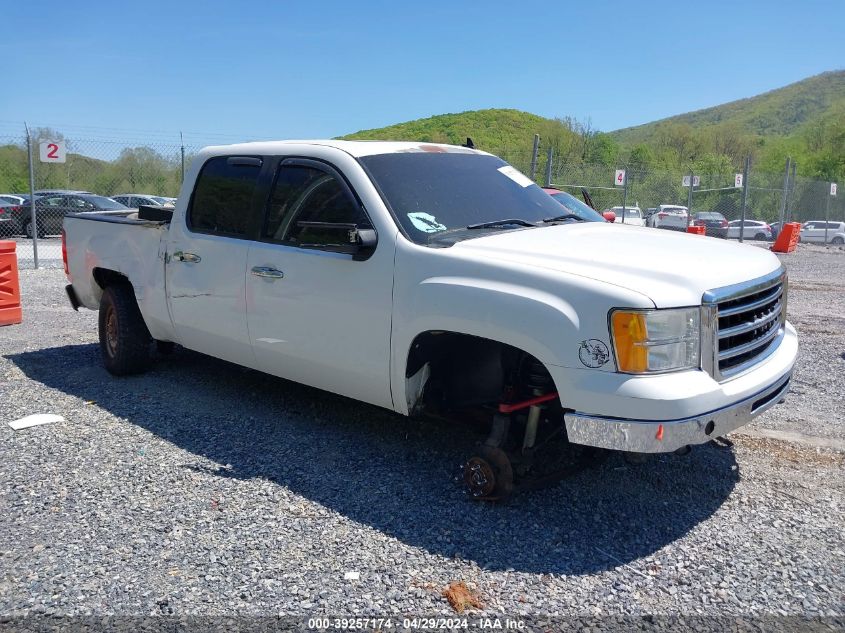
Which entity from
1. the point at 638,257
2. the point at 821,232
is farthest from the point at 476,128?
the point at 638,257

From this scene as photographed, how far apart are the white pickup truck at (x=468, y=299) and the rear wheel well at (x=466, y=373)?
0.01 m

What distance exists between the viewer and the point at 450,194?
4684mm

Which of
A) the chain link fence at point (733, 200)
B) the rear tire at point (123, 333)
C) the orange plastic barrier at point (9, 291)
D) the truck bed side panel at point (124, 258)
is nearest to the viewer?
the truck bed side panel at point (124, 258)

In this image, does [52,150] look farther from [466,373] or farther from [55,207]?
[466,373]

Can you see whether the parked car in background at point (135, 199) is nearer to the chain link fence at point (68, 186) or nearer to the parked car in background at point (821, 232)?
the chain link fence at point (68, 186)

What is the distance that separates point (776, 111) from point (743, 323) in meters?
180

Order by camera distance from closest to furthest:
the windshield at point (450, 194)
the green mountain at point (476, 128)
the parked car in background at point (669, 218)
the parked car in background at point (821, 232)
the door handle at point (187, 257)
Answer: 1. the windshield at point (450, 194)
2. the door handle at point (187, 257)
3. the parked car in background at point (669, 218)
4. the parked car in background at point (821, 232)
5. the green mountain at point (476, 128)

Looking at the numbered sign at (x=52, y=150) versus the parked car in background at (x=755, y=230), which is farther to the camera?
the parked car in background at (x=755, y=230)

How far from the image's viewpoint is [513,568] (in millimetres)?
3471

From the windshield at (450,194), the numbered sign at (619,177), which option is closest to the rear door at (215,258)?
the windshield at (450,194)

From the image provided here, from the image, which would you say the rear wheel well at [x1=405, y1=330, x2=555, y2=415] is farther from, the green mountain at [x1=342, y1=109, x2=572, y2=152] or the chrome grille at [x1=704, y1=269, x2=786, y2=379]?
the green mountain at [x1=342, y1=109, x2=572, y2=152]

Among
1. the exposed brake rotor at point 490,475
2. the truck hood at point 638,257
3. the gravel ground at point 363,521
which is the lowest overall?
the gravel ground at point 363,521

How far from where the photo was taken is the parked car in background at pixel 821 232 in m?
30.7

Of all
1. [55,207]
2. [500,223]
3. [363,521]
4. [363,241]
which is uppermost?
[500,223]
